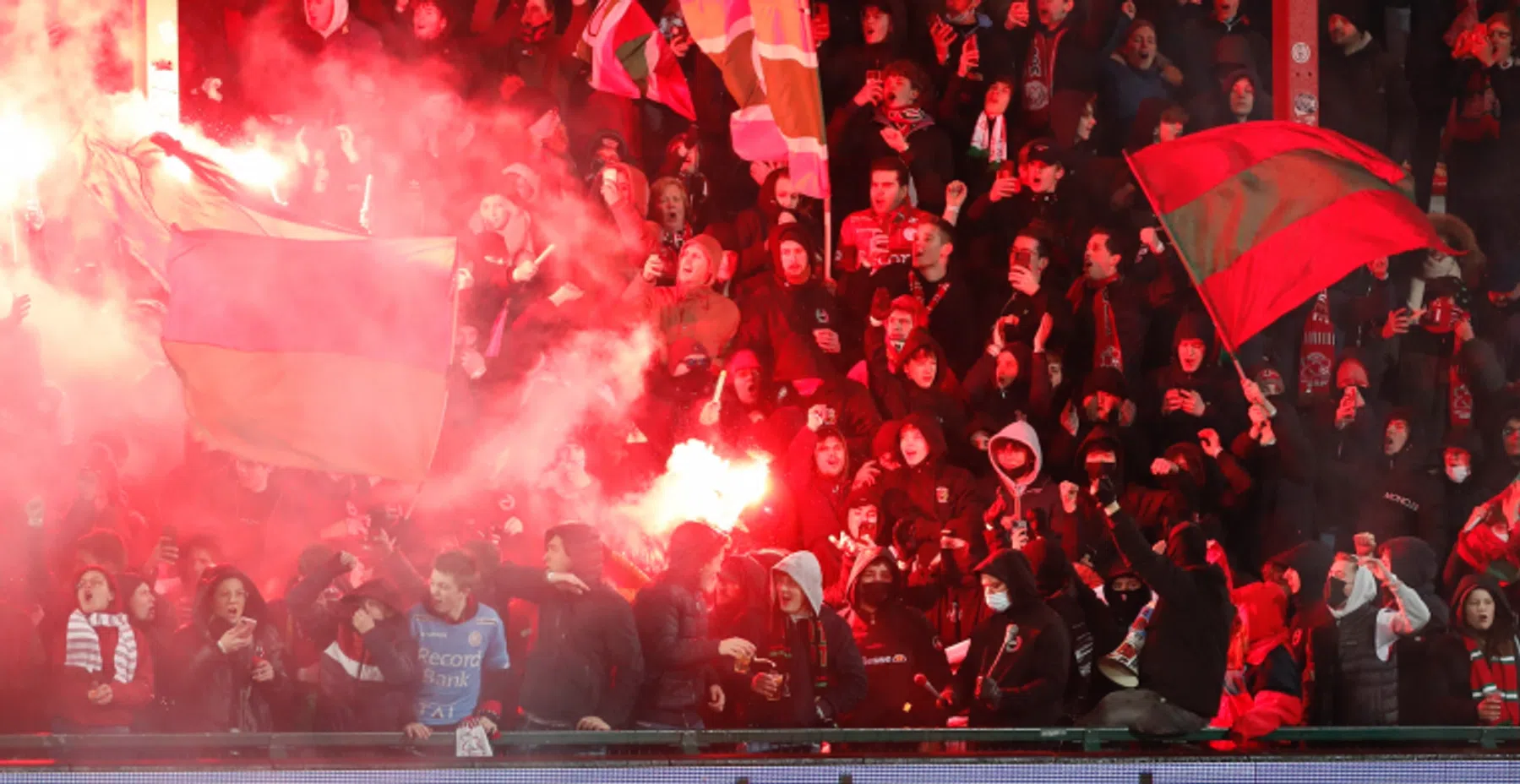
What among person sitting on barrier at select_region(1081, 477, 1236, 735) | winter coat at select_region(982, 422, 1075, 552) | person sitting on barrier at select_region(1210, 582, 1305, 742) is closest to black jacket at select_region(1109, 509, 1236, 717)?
person sitting on barrier at select_region(1081, 477, 1236, 735)

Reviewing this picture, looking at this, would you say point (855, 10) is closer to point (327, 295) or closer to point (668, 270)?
point (668, 270)

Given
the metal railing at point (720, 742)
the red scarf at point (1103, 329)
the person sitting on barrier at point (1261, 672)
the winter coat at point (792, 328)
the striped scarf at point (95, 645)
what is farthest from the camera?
the red scarf at point (1103, 329)

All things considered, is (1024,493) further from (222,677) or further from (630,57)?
(222,677)

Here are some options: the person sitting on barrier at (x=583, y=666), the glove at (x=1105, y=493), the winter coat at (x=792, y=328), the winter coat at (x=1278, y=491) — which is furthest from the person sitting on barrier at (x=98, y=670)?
the winter coat at (x=1278, y=491)

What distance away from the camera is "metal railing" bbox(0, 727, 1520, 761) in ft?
20.1

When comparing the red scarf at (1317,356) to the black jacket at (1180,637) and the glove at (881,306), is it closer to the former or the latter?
the black jacket at (1180,637)

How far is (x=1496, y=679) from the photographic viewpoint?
673cm

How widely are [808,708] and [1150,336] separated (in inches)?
84.8

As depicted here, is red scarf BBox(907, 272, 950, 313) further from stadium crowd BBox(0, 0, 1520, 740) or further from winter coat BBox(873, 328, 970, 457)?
winter coat BBox(873, 328, 970, 457)

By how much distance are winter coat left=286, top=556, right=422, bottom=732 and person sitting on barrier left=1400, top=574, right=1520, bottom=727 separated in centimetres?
410

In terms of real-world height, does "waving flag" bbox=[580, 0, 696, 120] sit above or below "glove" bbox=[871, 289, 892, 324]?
above

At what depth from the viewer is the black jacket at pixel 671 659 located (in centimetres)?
637

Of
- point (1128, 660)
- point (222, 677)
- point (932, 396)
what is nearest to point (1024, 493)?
point (932, 396)

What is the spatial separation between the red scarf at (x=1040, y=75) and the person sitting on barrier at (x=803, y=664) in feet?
7.26
